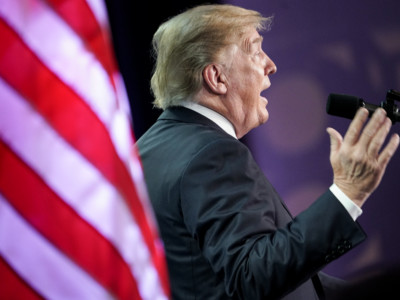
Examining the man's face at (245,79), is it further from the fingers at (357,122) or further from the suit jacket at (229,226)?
the fingers at (357,122)

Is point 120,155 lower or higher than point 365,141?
higher

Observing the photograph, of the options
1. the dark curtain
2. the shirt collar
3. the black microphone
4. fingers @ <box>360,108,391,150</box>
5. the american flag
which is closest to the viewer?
the american flag

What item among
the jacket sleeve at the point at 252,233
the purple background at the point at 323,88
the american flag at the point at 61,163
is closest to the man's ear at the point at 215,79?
the jacket sleeve at the point at 252,233

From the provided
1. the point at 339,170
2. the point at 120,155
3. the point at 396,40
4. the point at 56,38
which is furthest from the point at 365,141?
the point at 396,40

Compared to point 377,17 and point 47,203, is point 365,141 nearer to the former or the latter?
point 47,203

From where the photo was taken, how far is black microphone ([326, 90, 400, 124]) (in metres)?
1.27

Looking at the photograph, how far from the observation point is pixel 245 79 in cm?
159

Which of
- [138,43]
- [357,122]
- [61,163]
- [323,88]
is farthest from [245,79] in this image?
[138,43]

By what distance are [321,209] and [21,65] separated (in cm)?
65

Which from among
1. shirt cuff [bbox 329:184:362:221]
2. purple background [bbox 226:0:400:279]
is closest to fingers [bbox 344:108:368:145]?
shirt cuff [bbox 329:184:362:221]

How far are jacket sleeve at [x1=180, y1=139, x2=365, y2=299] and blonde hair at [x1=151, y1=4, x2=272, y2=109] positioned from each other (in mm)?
337

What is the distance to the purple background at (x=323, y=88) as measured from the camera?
9.16 feet

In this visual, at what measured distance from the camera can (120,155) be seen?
2.94 feet

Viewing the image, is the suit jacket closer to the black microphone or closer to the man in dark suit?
the man in dark suit
